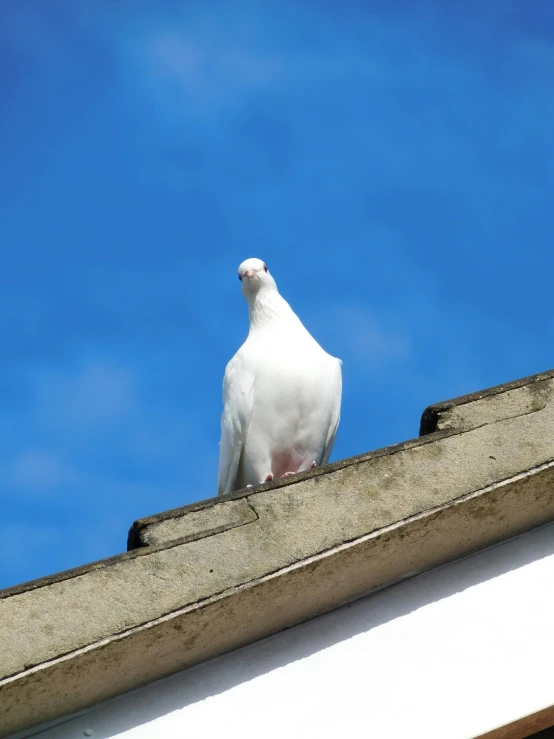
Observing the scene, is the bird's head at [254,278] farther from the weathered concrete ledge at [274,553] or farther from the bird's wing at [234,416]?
the weathered concrete ledge at [274,553]

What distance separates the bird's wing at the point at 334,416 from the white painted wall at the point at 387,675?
11.8ft

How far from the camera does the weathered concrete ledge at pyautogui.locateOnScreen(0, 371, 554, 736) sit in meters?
2.96

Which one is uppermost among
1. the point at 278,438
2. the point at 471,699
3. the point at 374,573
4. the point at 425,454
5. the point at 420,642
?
the point at 278,438

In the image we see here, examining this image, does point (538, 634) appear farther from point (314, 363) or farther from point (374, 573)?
point (314, 363)

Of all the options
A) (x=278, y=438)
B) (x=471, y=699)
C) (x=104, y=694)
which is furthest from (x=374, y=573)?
(x=278, y=438)

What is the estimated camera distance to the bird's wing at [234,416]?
6969 millimetres

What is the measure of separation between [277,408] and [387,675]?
371cm

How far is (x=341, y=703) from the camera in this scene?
3.24 metres

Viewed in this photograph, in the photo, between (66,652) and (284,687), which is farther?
(284,687)

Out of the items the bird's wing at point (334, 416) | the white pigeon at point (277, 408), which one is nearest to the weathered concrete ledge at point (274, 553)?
the white pigeon at point (277, 408)

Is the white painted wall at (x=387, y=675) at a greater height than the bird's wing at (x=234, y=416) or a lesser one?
lesser

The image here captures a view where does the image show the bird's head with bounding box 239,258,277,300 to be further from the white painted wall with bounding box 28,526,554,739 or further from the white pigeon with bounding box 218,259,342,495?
the white painted wall with bounding box 28,526,554,739

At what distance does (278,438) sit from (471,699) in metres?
3.85

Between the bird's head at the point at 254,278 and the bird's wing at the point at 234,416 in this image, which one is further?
the bird's head at the point at 254,278
